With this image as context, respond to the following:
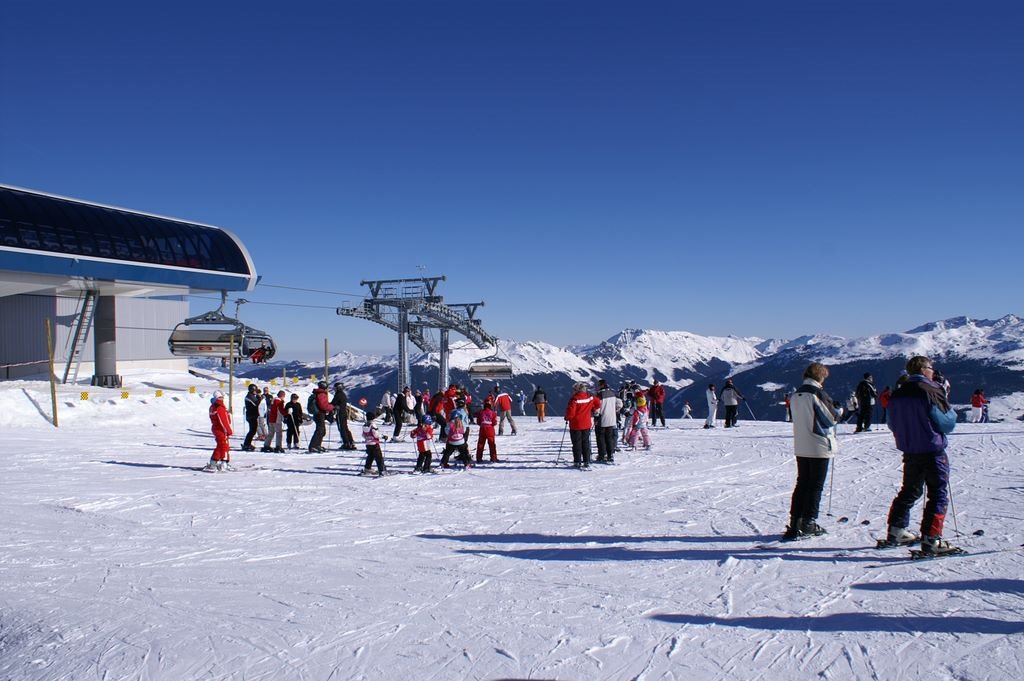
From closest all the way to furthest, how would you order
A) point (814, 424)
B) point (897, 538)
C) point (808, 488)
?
point (897, 538)
point (814, 424)
point (808, 488)

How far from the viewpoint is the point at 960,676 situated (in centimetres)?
361

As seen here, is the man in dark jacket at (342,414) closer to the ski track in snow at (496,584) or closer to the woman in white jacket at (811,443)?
the ski track in snow at (496,584)

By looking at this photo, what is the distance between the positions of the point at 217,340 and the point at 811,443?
25.9 m

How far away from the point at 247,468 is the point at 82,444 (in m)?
6.12

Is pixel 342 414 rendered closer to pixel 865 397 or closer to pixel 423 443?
pixel 423 443

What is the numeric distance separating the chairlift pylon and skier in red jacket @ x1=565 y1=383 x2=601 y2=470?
18834mm

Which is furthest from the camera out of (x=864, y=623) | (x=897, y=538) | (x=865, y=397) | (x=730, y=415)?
(x=730, y=415)

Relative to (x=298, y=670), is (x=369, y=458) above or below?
above

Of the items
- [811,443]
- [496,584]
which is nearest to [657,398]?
[811,443]

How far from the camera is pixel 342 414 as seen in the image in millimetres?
15266

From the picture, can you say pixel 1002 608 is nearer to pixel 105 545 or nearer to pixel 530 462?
pixel 105 545

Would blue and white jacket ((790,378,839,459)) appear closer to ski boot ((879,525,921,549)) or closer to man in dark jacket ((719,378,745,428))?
ski boot ((879,525,921,549))

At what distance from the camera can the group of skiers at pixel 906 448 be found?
5.48m

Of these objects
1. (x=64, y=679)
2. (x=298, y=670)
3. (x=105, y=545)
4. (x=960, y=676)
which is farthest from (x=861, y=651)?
(x=105, y=545)
